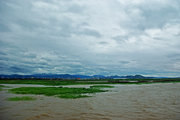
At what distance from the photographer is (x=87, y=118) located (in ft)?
40.0

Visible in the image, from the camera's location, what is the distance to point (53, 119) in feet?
39.1

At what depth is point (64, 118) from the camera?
12125 millimetres

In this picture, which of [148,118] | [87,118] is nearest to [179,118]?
[148,118]

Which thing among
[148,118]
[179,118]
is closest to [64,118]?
[148,118]

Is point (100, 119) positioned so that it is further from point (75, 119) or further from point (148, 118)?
point (148, 118)

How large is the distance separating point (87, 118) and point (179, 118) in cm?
766

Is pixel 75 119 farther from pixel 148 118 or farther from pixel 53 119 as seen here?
pixel 148 118

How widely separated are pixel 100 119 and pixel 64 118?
3.07 m

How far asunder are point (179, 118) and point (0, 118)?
49.3 feet

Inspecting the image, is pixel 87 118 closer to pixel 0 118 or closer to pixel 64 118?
pixel 64 118

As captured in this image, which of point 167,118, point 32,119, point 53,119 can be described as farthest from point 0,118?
point 167,118

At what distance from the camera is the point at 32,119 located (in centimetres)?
1195

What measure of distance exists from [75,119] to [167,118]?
25.4ft

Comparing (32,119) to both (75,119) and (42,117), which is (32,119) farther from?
(75,119)
